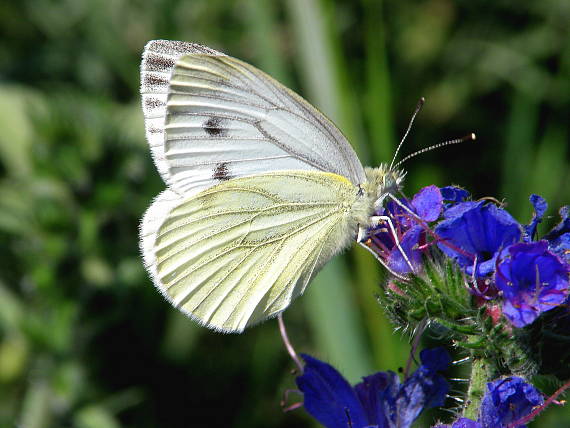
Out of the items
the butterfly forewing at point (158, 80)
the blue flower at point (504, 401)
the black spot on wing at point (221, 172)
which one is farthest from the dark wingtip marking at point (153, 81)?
the blue flower at point (504, 401)

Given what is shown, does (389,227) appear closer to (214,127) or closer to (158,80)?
(214,127)

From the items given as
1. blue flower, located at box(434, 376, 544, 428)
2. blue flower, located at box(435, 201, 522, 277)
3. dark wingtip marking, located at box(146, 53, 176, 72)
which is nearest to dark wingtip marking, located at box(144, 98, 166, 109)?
dark wingtip marking, located at box(146, 53, 176, 72)

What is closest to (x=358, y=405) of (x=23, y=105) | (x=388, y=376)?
(x=388, y=376)

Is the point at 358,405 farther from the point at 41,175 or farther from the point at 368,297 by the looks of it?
the point at 41,175

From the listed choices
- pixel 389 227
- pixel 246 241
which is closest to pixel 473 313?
pixel 389 227

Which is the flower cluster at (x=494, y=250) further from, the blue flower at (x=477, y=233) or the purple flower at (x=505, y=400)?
the purple flower at (x=505, y=400)
